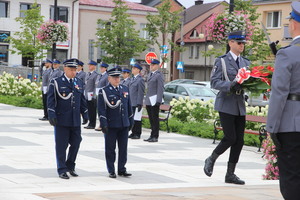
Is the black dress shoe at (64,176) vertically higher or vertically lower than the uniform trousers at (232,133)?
lower

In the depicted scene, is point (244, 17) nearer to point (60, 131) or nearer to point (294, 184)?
point (60, 131)

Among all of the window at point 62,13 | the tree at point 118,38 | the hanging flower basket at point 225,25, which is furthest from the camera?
the window at point 62,13

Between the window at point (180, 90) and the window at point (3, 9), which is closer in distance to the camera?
the window at point (180, 90)

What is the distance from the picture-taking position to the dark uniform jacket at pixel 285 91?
5.49m

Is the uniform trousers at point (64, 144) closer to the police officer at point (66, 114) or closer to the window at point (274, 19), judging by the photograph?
the police officer at point (66, 114)

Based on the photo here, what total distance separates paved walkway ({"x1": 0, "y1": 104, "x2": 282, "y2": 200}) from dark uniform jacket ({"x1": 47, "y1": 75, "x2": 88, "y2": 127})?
834mm

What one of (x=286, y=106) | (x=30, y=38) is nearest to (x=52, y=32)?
(x=30, y=38)

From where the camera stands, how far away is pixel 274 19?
55406mm

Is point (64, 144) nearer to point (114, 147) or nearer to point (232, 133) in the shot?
point (114, 147)

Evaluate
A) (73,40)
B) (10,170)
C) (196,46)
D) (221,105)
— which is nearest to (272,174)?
(221,105)

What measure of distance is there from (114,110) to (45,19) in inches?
2288

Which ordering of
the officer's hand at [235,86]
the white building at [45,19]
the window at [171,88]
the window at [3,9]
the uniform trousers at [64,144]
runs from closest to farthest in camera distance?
the officer's hand at [235,86]
the uniform trousers at [64,144]
the window at [171,88]
the white building at [45,19]
the window at [3,9]

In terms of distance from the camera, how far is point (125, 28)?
52.7 m

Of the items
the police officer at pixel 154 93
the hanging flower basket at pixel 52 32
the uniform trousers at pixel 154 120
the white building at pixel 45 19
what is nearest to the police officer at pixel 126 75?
the police officer at pixel 154 93
